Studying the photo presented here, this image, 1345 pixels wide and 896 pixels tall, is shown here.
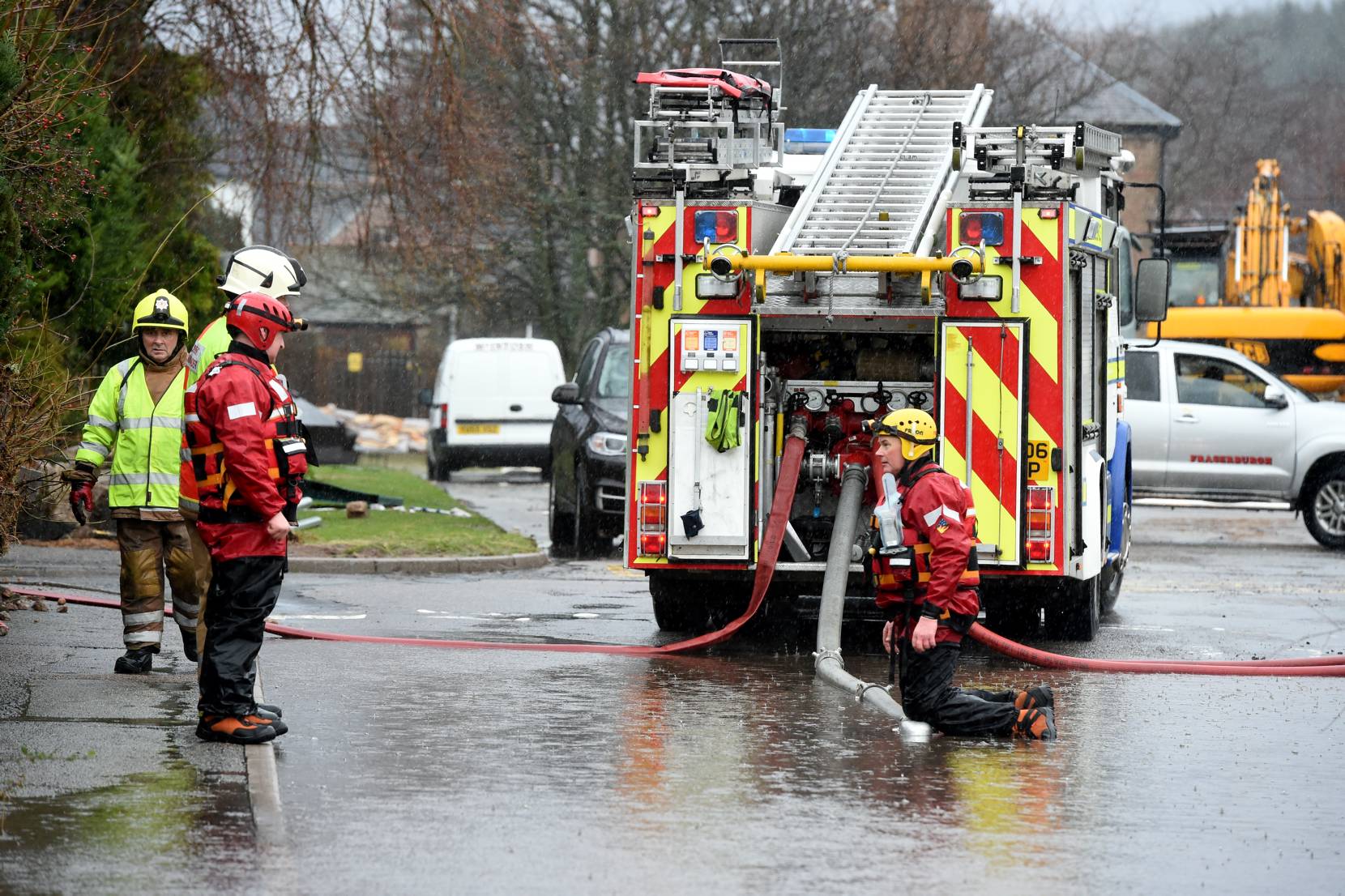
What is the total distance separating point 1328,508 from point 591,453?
7446 mm

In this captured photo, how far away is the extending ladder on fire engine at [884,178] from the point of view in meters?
11.0

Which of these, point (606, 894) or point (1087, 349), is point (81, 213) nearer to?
point (1087, 349)


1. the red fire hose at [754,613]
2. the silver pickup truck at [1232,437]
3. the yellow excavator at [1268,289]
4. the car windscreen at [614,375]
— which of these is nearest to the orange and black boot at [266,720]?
the red fire hose at [754,613]

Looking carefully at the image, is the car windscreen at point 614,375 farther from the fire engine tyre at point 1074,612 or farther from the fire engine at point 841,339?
the fire engine tyre at point 1074,612

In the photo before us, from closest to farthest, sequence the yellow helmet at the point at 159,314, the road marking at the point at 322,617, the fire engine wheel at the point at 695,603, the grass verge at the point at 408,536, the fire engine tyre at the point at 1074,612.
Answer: the yellow helmet at the point at 159,314 < the fire engine tyre at the point at 1074,612 < the fire engine wheel at the point at 695,603 < the road marking at the point at 322,617 < the grass verge at the point at 408,536

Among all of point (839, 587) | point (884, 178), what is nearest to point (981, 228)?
point (884, 178)

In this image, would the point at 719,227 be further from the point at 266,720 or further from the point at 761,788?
the point at 761,788

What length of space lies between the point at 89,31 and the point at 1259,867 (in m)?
13.9

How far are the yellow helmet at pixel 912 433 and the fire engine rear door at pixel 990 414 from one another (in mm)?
2344

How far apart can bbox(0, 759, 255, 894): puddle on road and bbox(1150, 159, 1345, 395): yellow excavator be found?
2013 cm

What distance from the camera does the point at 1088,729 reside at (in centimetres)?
885

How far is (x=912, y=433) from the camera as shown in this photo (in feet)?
27.8

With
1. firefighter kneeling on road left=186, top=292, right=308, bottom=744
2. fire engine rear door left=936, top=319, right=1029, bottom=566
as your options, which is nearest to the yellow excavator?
fire engine rear door left=936, top=319, right=1029, bottom=566

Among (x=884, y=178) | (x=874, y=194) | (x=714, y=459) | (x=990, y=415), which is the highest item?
(x=884, y=178)
